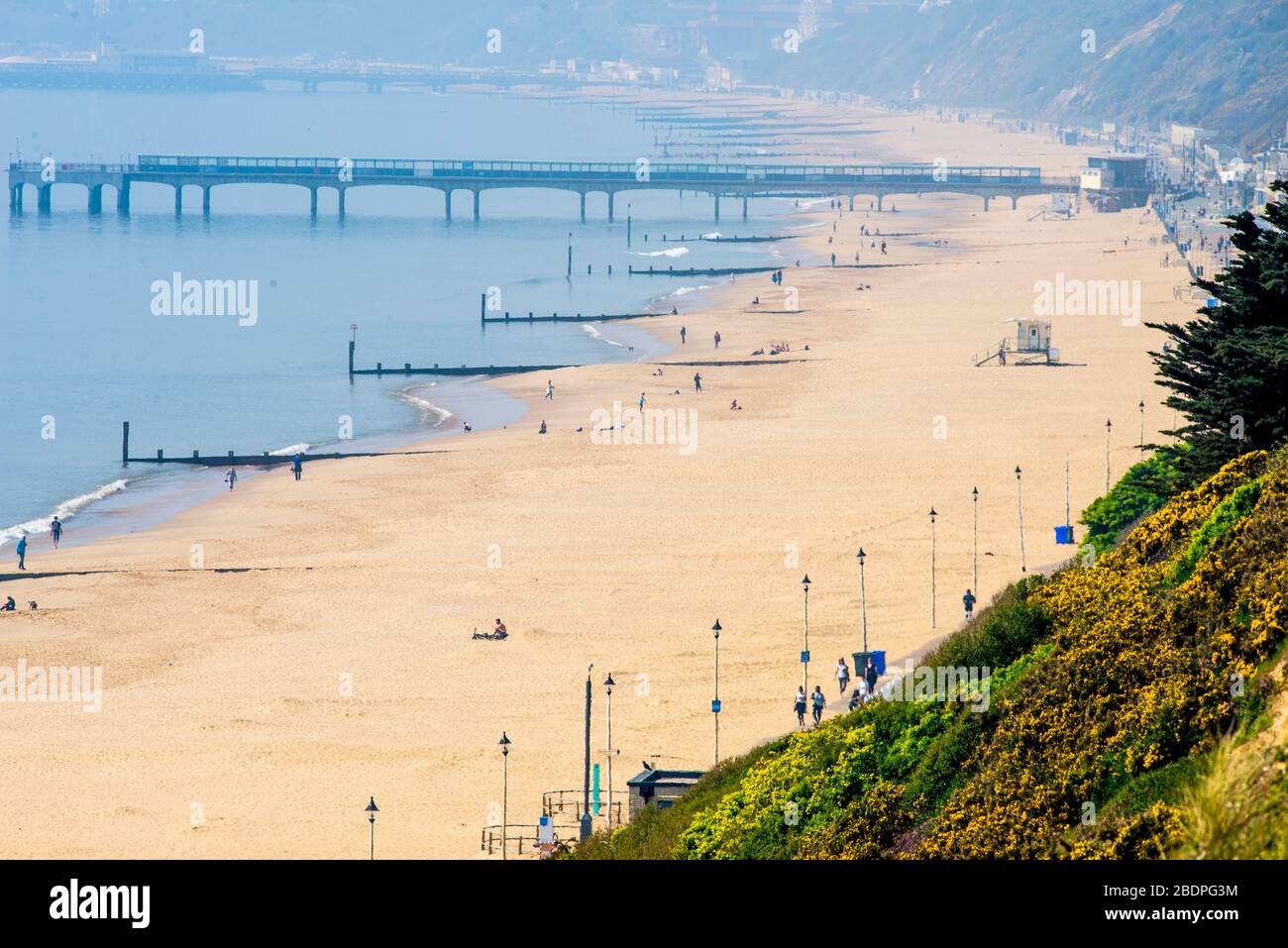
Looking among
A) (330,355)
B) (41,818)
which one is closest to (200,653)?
(41,818)

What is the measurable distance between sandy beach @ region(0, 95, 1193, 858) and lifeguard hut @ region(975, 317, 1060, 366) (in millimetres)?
798

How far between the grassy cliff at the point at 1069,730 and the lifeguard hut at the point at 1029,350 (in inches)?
1669

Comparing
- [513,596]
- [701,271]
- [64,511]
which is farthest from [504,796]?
[701,271]

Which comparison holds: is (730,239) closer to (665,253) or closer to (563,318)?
(665,253)

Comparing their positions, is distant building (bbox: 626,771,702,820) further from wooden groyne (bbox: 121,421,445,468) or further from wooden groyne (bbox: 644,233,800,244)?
wooden groyne (bbox: 644,233,800,244)

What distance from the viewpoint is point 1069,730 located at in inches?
618

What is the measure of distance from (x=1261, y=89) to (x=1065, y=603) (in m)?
180

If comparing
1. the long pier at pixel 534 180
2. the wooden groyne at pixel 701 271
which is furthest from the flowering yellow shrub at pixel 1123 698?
the long pier at pixel 534 180

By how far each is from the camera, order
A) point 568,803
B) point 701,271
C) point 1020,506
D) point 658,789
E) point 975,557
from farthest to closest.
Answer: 1. point 701,271
2. point 1020,506
3. point 975,557
4. point 568,803
5. point 658,789

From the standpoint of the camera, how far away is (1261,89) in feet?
609

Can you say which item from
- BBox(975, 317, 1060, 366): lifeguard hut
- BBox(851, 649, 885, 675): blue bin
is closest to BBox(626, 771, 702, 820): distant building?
BBox(851, 649, 885, 675): blue bin

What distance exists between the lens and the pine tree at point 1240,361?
2344 cm

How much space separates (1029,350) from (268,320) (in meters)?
39.1
